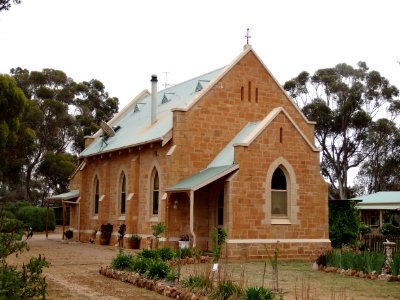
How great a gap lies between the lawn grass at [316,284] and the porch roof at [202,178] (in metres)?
3.67

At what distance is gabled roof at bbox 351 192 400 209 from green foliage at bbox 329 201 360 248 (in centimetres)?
1643

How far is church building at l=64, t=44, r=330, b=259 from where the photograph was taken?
22031 millimetres

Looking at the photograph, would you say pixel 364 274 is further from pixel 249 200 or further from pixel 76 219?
pixel 76 219

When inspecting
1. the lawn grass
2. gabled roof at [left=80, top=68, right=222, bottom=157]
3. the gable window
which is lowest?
the lawn grass

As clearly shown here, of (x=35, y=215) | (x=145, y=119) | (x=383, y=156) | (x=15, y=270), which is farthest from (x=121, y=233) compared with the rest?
(x=383, y=156)

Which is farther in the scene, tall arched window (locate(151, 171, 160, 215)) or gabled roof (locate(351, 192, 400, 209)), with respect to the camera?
gabled roof (locate(351, 192, 400, 209))

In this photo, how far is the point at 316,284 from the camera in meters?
14.5

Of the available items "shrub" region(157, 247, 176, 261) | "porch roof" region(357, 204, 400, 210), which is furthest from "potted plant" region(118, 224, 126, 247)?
"porch roof" region(357, 204, 400, 210)

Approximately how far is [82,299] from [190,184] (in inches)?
424

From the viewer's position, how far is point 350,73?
5584cm

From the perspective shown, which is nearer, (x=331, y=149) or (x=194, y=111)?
(x=194, y=111)

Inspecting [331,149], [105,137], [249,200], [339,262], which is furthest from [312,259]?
[331,149]

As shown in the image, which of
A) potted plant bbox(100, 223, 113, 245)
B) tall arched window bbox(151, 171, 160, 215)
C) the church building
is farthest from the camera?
potted plant bbox(100, 223, 113, 245)

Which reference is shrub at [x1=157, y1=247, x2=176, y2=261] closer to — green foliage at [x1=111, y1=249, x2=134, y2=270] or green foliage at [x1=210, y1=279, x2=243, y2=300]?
green foliage at [x1=111, y1=249, x2=134, y2=270]
